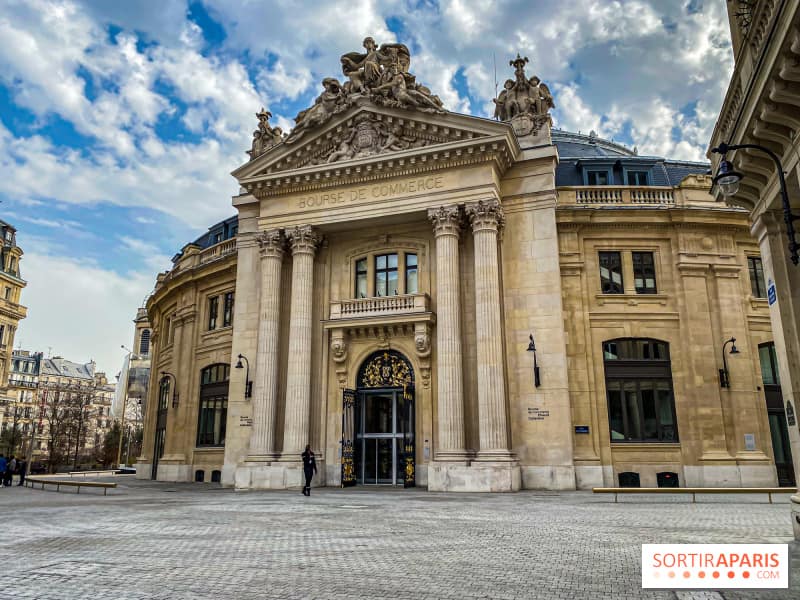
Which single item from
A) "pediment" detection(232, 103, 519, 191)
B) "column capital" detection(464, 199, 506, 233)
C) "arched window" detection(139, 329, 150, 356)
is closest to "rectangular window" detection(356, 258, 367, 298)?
"pediment" detection(232, 103, 519, 191)

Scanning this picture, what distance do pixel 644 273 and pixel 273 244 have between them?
18.1 m

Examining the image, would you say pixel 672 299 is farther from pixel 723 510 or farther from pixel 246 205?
pixel 246 205

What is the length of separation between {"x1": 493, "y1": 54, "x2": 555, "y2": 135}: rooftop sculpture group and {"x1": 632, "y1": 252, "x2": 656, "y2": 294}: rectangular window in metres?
8.01

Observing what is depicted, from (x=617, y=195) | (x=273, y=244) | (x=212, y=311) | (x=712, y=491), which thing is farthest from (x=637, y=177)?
(x=212, y=311)

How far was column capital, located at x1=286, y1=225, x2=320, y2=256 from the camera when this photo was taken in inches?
1198

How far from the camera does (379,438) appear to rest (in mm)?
29094

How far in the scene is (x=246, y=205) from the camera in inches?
1323

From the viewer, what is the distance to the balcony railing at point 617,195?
3045 centimetres

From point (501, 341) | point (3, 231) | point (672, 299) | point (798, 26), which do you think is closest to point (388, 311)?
point (501, 341)

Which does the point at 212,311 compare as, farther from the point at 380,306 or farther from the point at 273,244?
the point at 380,306

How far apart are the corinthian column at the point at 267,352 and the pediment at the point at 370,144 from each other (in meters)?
3.28

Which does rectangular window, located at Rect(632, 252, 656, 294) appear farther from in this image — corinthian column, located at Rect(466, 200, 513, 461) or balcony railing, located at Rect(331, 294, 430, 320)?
balcony railing, located at Rect(331, 294, 430, 320)

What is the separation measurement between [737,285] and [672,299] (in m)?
3.08

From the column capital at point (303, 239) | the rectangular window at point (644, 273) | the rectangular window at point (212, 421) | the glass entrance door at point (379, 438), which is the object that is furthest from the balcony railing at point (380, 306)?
the rectangular window at point (212, 421)
